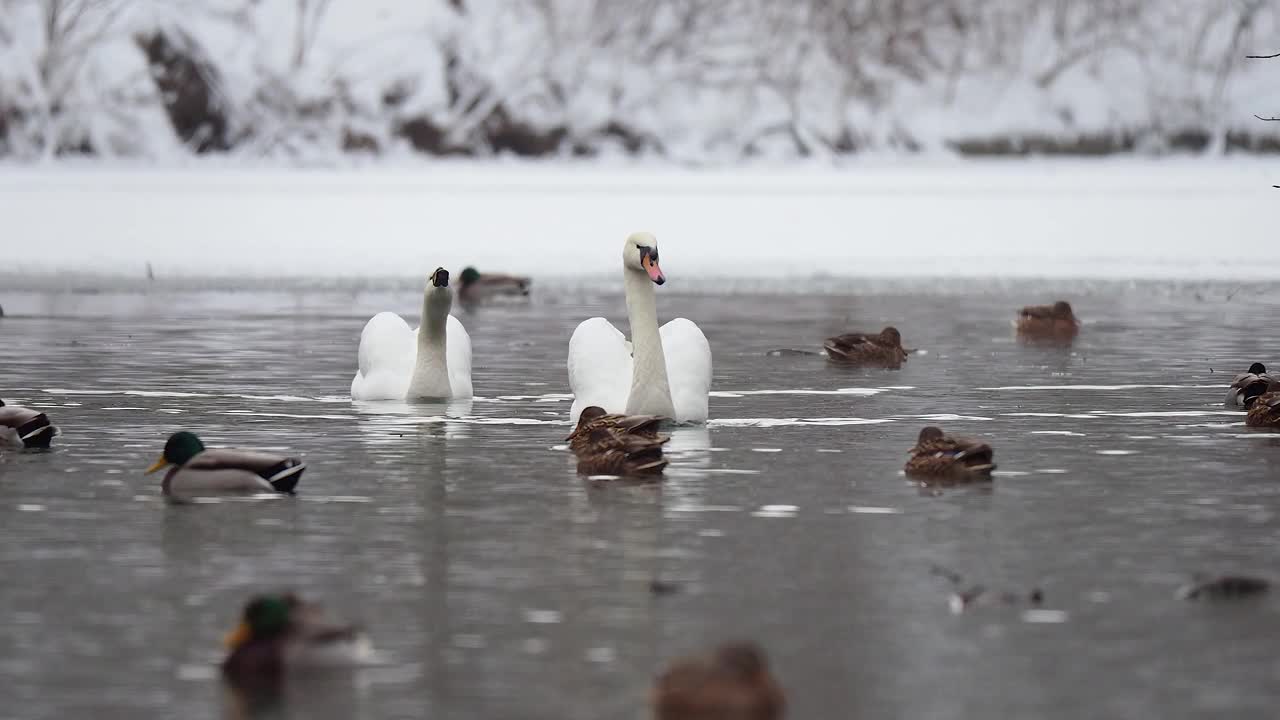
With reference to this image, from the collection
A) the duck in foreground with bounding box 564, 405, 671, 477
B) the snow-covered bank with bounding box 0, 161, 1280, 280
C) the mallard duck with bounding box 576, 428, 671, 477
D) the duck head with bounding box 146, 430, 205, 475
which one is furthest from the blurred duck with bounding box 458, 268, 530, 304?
the duck head with bounding box 146, 430, 205, 475

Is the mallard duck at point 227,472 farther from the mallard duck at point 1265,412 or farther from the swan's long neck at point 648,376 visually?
the mallard duck at point 1265,412

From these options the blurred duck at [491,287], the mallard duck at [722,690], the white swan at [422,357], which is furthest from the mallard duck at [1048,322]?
the mallard duck at [722,690]

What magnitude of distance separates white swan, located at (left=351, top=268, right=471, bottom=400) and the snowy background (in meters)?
44.1

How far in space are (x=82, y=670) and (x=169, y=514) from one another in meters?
3.42

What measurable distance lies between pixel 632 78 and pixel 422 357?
4709 centimetres

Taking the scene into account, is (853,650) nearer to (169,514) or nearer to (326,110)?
(169,514)

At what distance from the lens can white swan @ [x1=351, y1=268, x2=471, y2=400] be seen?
17406mm

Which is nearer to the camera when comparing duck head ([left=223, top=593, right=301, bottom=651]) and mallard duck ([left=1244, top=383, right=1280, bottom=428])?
duck head ([left=223, top=593, right=301, bottom=651])

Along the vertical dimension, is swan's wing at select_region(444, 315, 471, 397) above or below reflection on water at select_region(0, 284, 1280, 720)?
above

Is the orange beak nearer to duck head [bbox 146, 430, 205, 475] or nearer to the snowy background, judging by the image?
duck head [bbox 146, 430, 205, 475]

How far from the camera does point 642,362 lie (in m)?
15.3

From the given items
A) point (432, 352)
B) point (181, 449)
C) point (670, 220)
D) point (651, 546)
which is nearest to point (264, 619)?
point (651, 546)

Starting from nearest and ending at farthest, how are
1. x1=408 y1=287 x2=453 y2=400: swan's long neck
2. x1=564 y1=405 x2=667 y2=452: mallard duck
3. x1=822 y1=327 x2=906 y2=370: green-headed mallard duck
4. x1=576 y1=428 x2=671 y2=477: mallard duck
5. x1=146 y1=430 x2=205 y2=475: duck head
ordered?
x1=146 y1=430 x2=205 y2=475: duck head < x1=576 y1=428 x2=671 y2=477: mallard duck < x1=564 y1=405 x2=667 y2=452: mallard duck < x1=408 y1=287 x2=453 y2=400: swan's long neck < x1=822 y1=327 x2=906 y2=370: green-headed mallard duck

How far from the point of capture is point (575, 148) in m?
62.6
